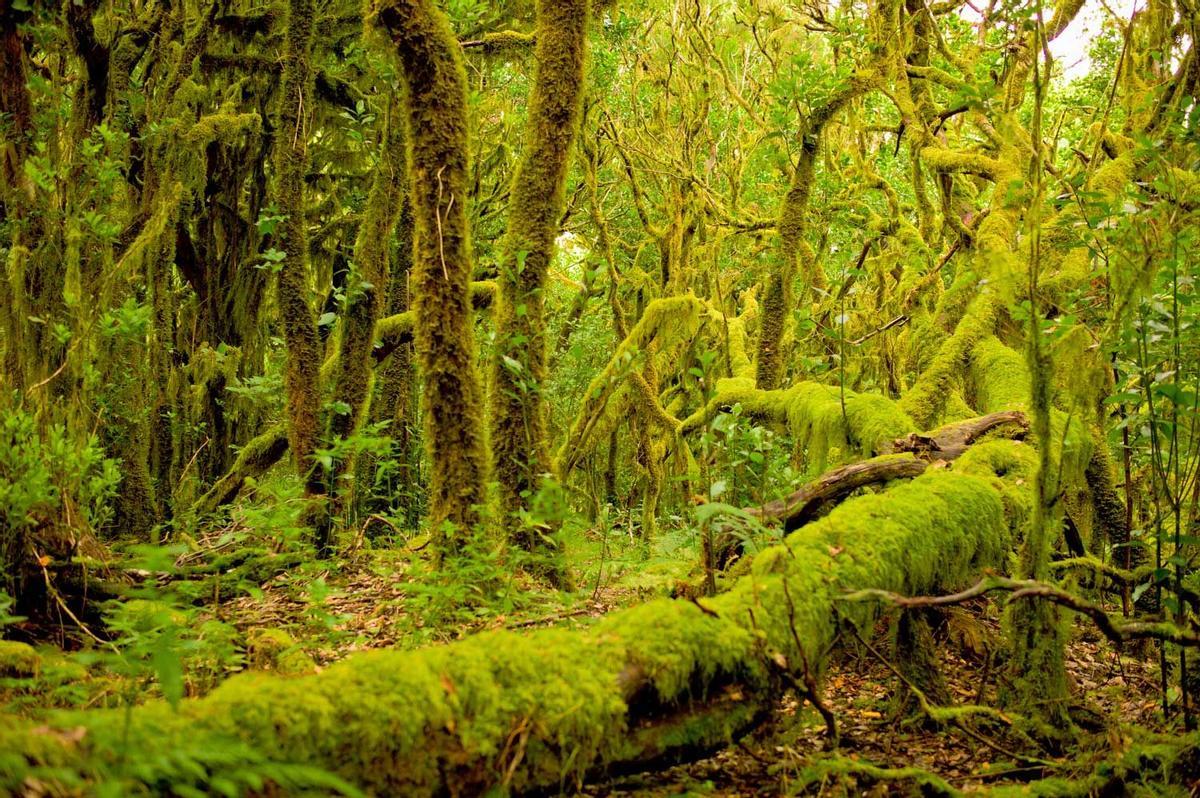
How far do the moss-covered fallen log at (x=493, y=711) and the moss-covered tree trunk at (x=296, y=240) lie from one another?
450 centimetres

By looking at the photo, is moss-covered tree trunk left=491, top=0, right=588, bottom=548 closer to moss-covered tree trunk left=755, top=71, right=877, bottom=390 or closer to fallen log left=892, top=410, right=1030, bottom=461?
fallen log left=892, top=410, right=1030, bottom=461

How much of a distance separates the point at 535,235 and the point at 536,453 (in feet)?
4.97

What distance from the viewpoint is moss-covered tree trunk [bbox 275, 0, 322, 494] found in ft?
20.2

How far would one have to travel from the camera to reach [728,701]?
2357 millimetres

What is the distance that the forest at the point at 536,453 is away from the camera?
2197 mm

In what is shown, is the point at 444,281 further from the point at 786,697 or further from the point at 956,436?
the point at 956,436

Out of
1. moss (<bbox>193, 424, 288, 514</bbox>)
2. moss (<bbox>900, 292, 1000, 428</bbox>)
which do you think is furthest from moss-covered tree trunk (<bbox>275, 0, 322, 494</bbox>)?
moss (<bbox>900, 292, 1000, 428</bbox>)

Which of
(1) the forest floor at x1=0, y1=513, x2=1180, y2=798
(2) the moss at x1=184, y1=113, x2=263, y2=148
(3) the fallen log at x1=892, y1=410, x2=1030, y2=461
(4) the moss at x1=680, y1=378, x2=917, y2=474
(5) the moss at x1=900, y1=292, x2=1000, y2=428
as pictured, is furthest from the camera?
(2) the moss at x1=184, y1=113, x2=263, y2=148

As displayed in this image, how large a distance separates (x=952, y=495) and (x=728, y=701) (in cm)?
203

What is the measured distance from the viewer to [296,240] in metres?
6.25

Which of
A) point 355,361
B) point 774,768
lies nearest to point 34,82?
point 355,361

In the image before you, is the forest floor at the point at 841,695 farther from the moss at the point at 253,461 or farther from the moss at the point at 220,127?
the moss at the point at 220,127

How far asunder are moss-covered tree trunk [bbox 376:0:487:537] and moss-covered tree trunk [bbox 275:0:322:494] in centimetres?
207

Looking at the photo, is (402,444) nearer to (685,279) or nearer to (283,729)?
(685,279)
